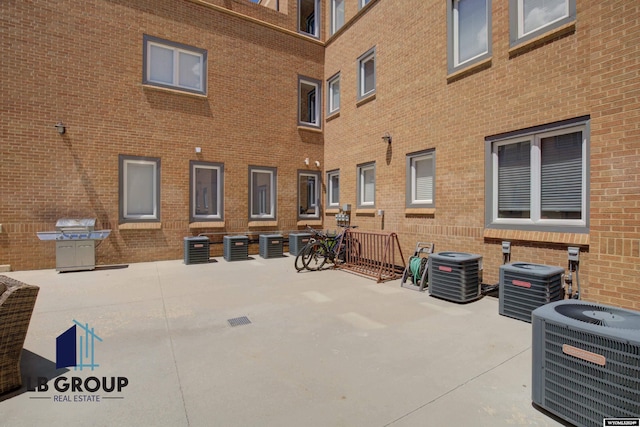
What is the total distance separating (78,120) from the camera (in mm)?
8359

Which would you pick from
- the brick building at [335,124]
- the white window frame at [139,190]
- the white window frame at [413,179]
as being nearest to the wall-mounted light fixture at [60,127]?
the brick building at [335,124]

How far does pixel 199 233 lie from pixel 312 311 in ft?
20.5

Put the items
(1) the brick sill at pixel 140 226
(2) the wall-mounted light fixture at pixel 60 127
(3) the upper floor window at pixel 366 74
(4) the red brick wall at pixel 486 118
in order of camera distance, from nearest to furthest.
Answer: (4) the red brick wall at pixel 486 118, (2) the wall-mounted light fixture at pixel 60 127, (1) the brick sill at pixel 140 226, (3) the upper floor window at pixel 366 74

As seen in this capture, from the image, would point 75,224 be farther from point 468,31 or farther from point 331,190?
point 468,31

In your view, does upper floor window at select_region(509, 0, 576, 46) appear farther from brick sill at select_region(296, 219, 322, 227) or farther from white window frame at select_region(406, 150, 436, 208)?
brick sill at select_region(296, 219, 322, 227)

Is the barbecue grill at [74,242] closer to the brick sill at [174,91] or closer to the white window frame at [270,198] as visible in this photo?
the brick sill at [174,91]

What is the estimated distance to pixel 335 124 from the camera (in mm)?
11289

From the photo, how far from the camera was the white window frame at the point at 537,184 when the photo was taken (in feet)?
15.7

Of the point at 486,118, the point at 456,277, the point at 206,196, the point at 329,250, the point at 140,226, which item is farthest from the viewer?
the point at 206,196

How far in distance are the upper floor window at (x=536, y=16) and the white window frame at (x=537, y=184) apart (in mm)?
1628

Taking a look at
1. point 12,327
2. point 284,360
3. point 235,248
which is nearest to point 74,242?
Answer: point 235,248

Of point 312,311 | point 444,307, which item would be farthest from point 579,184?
point 312,311

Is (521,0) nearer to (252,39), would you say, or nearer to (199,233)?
(252,39)

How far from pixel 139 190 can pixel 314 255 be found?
541 cm
